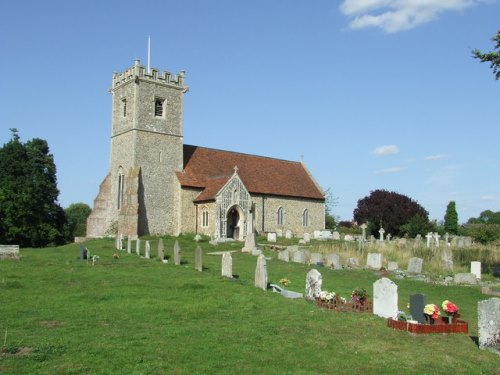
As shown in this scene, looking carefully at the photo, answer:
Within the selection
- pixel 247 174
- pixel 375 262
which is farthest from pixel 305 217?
pixel 375 262

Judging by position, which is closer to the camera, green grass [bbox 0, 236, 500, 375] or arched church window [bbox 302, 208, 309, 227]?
green grass [bbox 0, 236, 500, 375]

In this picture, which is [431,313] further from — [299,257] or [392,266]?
[299,257]

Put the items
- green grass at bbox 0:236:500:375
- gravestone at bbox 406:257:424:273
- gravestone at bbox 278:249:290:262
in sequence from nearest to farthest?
green grass at bbox 0:236:500:375, gravestone at bbox 406:257:424:273, gravestone at bbox 278:249:290:262

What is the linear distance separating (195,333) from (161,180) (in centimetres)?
3202

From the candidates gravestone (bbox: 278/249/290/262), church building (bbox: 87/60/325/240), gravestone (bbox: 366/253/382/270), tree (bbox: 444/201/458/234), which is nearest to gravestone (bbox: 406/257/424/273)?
gravestone (bbox: 366/253/382/270)

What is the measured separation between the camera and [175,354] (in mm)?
8523

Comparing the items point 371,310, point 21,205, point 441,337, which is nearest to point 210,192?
point 21,205

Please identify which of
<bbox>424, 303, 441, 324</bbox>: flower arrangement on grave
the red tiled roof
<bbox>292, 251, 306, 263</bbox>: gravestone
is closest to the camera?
<bbox>424, 303, 441, 324</bbox>: flower arrangement on grave

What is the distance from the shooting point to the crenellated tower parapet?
1614 inches

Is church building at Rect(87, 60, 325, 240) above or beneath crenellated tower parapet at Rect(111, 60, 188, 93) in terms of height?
beneath

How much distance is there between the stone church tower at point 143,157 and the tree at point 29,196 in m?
6.39

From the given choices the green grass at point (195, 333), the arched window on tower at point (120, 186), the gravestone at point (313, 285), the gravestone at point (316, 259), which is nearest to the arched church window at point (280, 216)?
the arched window on tower at point (120, 186)

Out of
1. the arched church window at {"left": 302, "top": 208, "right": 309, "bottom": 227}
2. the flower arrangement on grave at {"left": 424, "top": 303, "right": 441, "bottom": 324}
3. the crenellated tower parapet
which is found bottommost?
the flower arrangement on grave at {"left": 424, "top": 303, "right": 441, "bottom": 324}

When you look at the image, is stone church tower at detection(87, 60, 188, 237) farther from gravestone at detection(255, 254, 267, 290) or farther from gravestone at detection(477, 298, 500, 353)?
gravestone at detection(477, 298, 500, 353)
